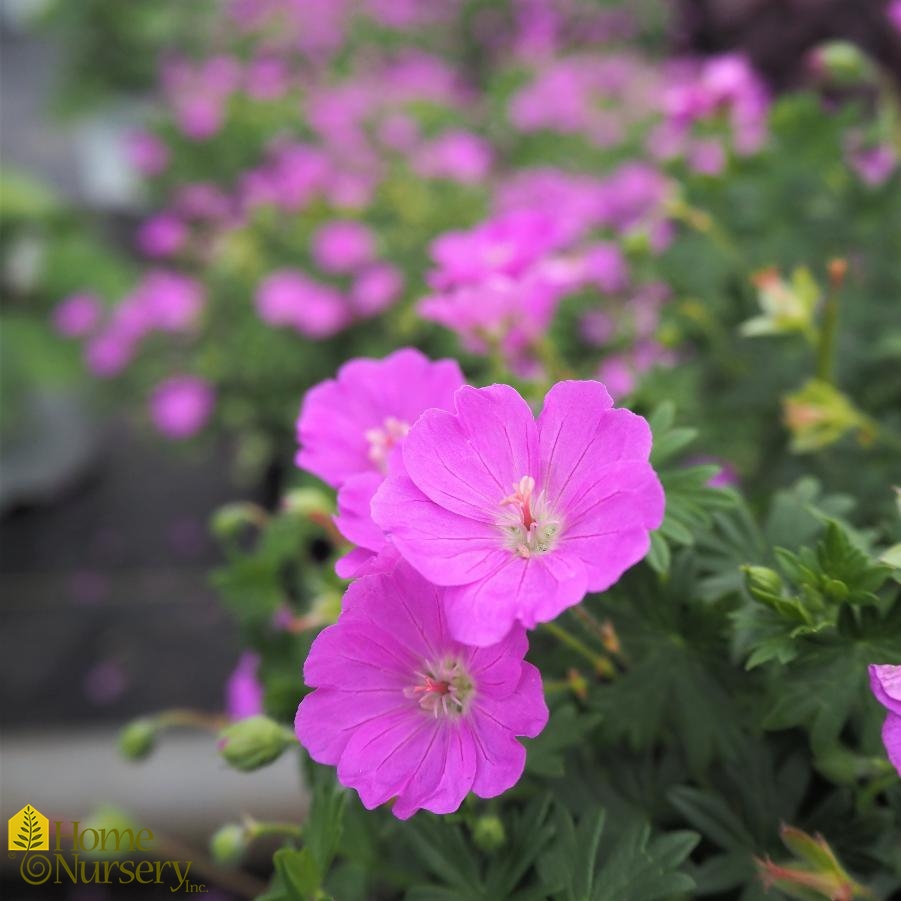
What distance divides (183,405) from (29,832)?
1209 mm

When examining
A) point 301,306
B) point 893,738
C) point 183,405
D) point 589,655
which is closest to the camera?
point 893,738

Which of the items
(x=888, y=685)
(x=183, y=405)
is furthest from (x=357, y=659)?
(x=183, y=405)

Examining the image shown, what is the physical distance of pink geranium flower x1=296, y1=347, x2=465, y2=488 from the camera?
555mm

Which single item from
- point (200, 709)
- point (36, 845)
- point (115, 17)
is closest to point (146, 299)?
point (200, 709)

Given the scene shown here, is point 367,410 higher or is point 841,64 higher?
point 841,64

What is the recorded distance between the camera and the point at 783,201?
98cm

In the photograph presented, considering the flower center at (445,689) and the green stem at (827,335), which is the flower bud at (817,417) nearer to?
the green stem at (827,335)

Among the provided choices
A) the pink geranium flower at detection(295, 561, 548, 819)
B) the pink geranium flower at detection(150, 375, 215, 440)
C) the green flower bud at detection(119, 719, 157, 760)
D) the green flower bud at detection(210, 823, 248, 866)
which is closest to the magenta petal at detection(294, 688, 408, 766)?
the pink geranium flower at detection(295, 561, 548, 819)

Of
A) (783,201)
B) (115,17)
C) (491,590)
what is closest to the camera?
(491,590)

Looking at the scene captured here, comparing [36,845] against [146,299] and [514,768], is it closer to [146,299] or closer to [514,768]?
[514,768]

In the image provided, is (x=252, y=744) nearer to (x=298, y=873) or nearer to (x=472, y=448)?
(x=298, y=873)

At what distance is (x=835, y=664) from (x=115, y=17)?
337 centimetres

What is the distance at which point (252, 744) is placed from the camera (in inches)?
21.4

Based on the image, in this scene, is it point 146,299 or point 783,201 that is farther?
point 146,299
